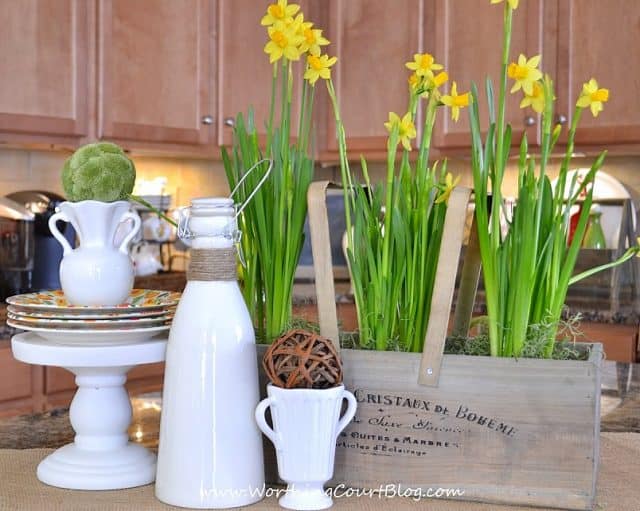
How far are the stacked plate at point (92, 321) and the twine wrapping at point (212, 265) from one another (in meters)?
0.11

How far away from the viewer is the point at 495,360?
0.87m

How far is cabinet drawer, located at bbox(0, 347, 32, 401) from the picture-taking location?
8.52 feet

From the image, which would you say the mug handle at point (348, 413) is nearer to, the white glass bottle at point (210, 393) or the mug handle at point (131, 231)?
the white glass bottle at point (210, 393)

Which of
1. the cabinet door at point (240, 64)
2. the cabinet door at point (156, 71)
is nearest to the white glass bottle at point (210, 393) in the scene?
the cabinet door at point (156, 71)

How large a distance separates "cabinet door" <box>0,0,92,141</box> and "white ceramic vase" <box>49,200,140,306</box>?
1.91 meters

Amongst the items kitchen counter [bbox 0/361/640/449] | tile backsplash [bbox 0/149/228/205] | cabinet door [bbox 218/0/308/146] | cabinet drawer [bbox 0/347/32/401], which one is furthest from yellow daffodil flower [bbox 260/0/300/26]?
tile backsplash [bbox 0/149/228/205]

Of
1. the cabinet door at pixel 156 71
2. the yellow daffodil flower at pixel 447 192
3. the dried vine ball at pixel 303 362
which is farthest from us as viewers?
the cabinet door at pixel 156 71

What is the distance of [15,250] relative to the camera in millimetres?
2836

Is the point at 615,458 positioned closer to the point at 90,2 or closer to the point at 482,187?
the point at 482,187

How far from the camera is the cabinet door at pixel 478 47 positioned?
120 inches

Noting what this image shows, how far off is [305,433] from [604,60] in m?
2.43

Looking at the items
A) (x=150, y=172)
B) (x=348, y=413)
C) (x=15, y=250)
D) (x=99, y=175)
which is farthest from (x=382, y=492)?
(x=150, y=172)

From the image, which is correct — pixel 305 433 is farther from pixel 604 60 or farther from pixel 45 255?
pixel 604 60

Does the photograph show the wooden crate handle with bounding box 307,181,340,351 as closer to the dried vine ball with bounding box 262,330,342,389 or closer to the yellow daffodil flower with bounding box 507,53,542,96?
the dried vine ball with bounding box 262,330,342,389
